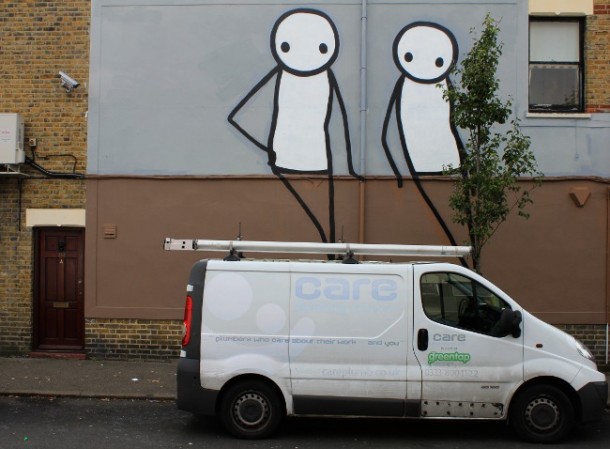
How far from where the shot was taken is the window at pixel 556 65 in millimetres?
10656

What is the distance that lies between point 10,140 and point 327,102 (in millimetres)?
5113

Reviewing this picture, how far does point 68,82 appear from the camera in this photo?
10617mm

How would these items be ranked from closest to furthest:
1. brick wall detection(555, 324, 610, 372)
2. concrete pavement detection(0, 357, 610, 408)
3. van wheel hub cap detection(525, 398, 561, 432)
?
van wheel hub cap detection(525, 398, 561, 432), concrete pavement detection(0, 357, 610, 408), brick wall detection(555, 324, 610, 372)

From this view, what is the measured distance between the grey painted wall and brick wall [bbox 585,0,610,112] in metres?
0.27

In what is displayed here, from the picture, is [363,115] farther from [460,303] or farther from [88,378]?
[88,378]

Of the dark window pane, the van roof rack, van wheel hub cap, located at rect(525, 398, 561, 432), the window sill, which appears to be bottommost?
van wheel hub cap, located at rect(525, 398, 561, 432)

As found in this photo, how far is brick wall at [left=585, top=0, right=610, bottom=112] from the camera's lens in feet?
34.2

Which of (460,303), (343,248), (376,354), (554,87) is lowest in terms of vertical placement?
(376,354)

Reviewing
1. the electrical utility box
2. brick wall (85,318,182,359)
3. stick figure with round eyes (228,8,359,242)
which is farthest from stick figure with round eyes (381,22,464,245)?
the electrical utility box

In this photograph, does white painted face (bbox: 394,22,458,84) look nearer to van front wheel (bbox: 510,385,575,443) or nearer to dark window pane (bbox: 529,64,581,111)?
dark window pane (bbox: 529,64,581,111)

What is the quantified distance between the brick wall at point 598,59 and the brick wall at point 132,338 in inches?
300

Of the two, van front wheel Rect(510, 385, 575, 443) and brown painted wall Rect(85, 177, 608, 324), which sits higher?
brown painted wall Rect(85, 177, 608, 324)

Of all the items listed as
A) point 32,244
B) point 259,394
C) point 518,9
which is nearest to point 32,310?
point 32,244

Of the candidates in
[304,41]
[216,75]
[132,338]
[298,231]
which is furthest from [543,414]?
[216,75]
